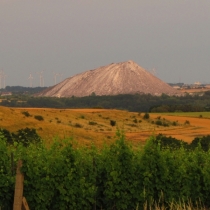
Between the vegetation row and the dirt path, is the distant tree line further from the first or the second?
the vegetation row

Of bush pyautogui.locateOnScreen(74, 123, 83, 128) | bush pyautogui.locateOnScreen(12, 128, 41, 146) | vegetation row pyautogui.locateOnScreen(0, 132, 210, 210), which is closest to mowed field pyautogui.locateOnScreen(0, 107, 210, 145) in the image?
bush pyautogui.locateOnScreen(74, 123, 83, 128)

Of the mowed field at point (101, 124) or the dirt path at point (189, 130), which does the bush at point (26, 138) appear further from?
the dirt path at point (189, 130)

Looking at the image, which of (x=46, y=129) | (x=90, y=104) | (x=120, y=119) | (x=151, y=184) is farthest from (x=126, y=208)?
(x=90, y=104)

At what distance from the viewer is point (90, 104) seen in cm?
17888

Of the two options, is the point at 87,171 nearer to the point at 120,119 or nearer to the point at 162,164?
the point at 162,164

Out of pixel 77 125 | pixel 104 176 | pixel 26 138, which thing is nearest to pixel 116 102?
pixel 77 125

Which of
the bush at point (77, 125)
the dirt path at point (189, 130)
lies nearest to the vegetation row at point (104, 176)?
the dirt path at point (189, 130)

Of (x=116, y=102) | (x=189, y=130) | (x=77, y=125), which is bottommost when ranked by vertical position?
(x=189, y=130)

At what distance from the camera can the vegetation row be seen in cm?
1619

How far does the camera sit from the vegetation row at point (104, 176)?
16.2 metres

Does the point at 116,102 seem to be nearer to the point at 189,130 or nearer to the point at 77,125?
the point at 189,130

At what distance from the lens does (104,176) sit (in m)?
17.6

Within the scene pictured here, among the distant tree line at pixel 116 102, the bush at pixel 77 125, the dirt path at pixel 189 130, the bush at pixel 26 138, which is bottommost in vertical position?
the dirt path at pixel 189 130

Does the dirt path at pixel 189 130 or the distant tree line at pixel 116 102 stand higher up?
the distant tree line at pixel 116 102
